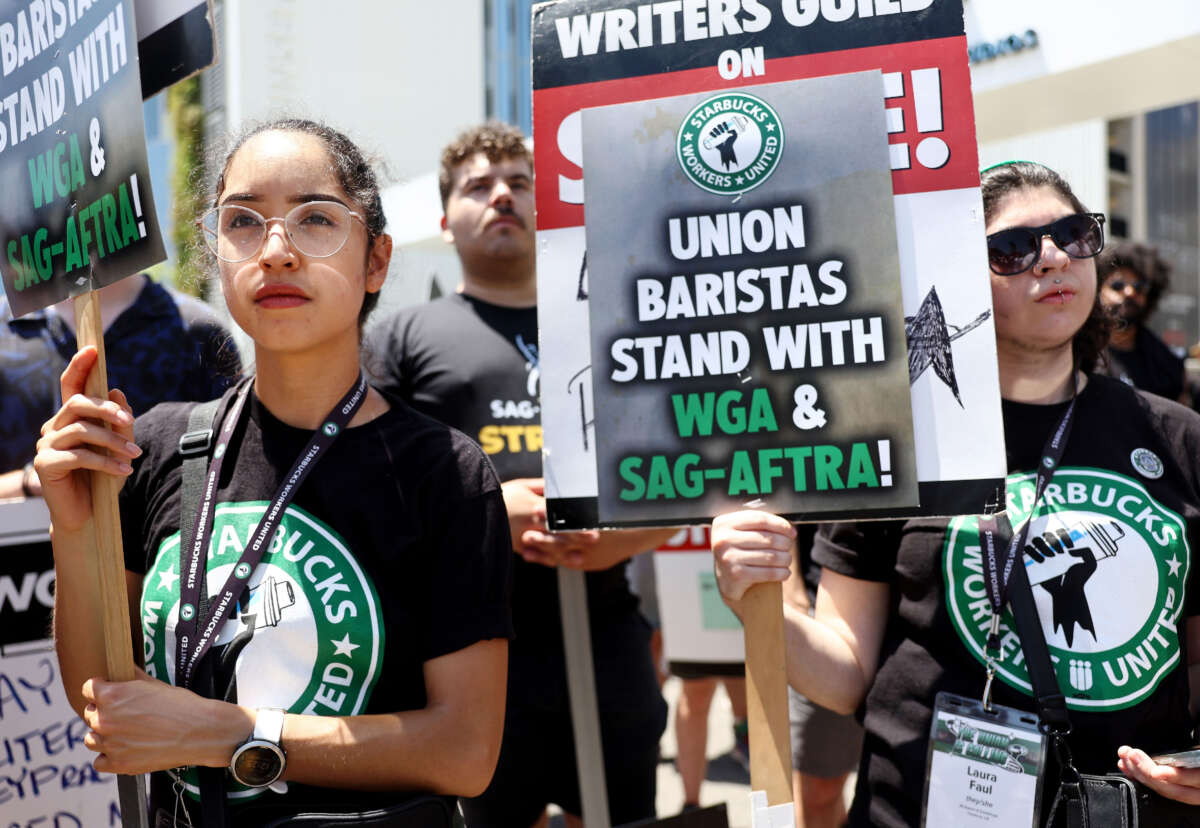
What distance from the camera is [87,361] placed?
150 cm

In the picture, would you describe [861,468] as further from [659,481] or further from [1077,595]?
[1077,595]

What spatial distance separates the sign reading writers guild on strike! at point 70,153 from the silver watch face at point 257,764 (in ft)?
2.30

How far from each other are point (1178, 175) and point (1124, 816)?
113ft

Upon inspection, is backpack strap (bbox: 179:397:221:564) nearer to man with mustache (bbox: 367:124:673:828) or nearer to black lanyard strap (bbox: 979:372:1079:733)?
man with mustache (bbox: 367:124:673:828)

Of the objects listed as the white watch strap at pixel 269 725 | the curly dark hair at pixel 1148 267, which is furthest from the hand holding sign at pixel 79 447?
the curly dark hair at pixel 1148 267

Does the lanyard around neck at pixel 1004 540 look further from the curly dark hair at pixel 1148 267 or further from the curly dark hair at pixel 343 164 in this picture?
the curly dark hair at pixel 1148 267

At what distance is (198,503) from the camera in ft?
5.22

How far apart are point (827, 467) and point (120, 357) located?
1578 millimetres

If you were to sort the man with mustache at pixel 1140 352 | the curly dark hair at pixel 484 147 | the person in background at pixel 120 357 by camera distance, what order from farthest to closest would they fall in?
the man with mustache at pixel 1140 352, the curly dark hair at pixel 484 147, the person in background at pixel 120 357

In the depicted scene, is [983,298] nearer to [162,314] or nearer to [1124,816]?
[1124,816]

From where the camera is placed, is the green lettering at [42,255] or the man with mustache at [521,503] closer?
the green lettering at [42,255]

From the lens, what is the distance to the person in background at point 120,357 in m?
2.29

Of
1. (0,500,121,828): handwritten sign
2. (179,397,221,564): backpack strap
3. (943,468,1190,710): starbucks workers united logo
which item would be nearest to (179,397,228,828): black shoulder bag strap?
(179,397,221,564): backpack strap

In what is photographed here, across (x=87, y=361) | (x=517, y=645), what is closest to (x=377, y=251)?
(x=87, y=361)
